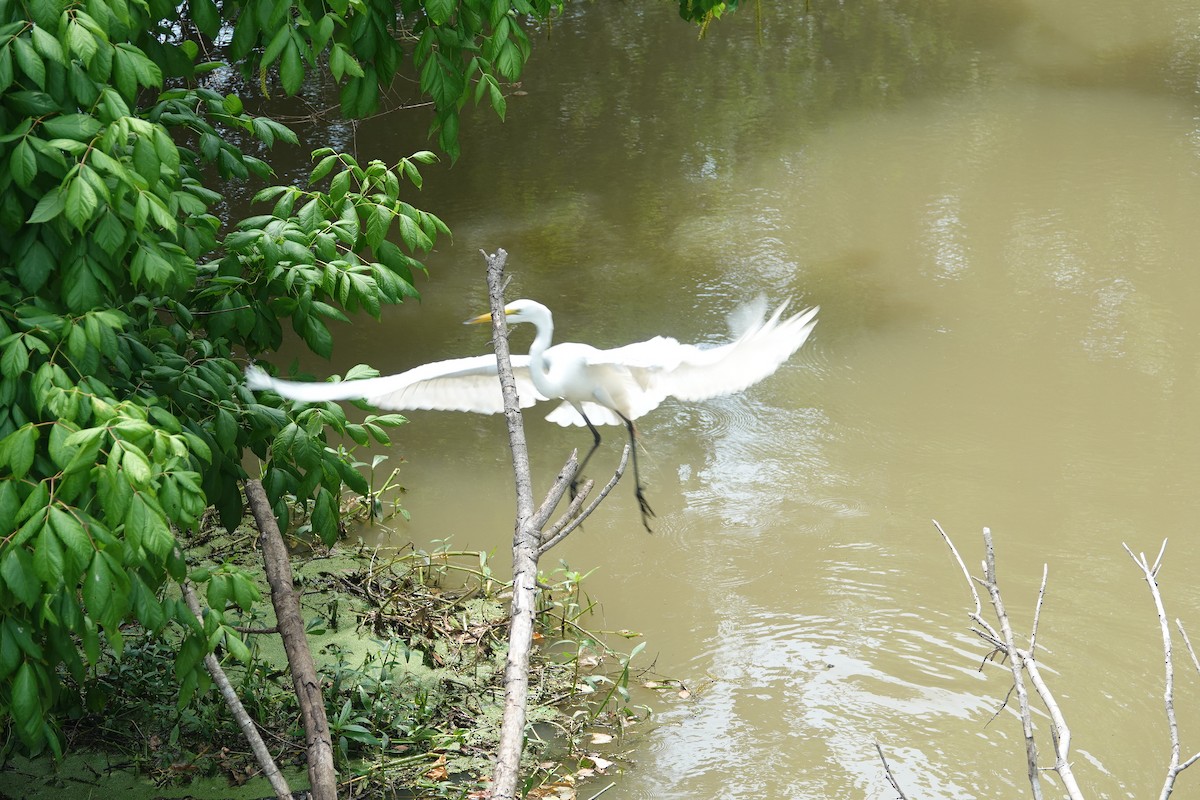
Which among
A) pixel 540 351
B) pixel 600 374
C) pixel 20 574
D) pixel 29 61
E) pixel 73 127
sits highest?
pixel 29 61

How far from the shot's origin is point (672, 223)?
6945 mm

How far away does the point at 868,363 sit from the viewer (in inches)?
215

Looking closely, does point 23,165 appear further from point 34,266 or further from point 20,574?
point 20,574

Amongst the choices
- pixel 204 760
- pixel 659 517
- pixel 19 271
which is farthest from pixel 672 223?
pixel 19 271

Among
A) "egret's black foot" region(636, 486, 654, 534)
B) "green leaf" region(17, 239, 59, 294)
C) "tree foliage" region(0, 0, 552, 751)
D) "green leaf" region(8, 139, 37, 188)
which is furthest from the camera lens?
"egret's black foot" region(636, 486, 654, 534)

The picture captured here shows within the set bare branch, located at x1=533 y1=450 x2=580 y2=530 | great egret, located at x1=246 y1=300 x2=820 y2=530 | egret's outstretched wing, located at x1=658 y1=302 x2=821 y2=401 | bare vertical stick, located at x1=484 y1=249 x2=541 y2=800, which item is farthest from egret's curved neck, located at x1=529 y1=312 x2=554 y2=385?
bare branch, located at x1=533 y1=450 x2=580 y2=530

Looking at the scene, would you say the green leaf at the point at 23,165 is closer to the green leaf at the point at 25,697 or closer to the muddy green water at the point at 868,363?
the green leaf at the point at 25,697

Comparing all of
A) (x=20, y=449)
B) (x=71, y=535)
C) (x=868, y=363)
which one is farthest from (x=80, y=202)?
(x=868, y=363)

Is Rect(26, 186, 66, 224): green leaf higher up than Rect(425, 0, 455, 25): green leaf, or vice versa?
Rect(425, 0, 455, 25): green leaf

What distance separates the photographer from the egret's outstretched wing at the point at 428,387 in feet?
8.95

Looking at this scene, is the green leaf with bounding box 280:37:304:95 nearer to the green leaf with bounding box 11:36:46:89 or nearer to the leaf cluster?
→ the leaf cluster

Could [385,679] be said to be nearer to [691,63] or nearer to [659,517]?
[659,517]

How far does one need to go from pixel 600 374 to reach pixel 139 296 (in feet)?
5.30

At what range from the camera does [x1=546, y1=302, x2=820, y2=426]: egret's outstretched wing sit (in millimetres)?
3201
